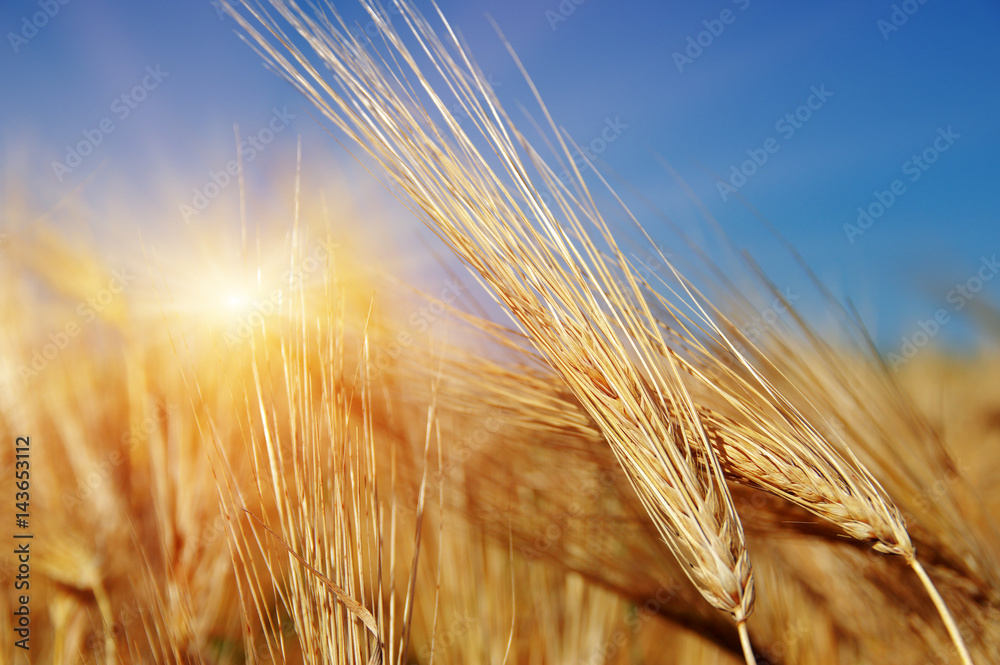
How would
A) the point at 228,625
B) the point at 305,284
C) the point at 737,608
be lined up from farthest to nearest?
the point at 228,625 < the point at 305,284 < the point at 737,608

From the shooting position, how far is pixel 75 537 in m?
0.58

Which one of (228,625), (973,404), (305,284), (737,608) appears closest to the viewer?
(737,608)

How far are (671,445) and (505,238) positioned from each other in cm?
30

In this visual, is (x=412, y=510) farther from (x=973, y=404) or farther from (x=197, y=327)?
(x=973, y=404)

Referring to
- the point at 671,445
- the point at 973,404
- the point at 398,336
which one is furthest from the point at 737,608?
the point at 973,404

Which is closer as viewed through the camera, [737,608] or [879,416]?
[737,608]

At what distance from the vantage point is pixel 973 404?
3.06ft

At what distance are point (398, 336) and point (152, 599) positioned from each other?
45cm

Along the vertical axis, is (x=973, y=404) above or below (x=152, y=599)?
above

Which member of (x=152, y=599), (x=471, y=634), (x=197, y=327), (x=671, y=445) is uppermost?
(x=197, y=327)

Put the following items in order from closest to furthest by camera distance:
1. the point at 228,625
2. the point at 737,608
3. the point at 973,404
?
1. the point at 737,608
2. the point at 228,625
3. the point at 973,404

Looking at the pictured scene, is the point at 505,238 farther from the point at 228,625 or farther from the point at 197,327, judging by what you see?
the point at 228,625

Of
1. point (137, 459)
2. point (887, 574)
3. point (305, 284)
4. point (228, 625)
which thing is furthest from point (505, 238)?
point (887, 574)

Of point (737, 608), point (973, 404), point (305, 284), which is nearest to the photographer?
point (737, 608)
